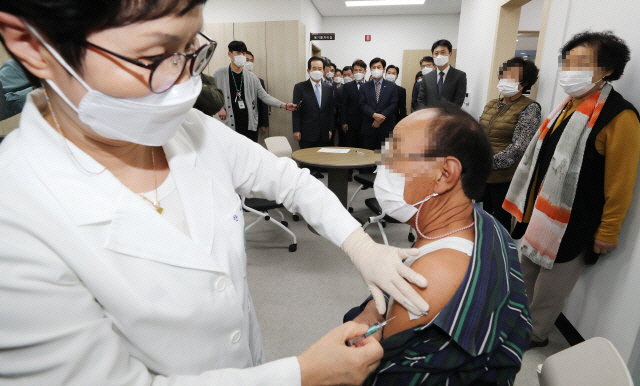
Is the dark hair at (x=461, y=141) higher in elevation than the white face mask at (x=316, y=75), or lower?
lower

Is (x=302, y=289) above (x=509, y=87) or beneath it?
beneath

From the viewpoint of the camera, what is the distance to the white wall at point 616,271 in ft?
5.25

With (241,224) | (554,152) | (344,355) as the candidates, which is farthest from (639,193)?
(241,224)

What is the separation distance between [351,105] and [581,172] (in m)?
3.89

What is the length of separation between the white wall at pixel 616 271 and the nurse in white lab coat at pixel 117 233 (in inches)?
59.5

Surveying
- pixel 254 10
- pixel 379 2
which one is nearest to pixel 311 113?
pixel 254 10

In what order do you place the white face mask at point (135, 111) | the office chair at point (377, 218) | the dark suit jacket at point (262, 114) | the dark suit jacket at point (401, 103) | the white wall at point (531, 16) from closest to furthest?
1. the white face mask at point (135, 111)
2. the office chair at point (377, 218)
3. the dark suit jacket at point (401, 103)
4. the dark suit jacket at point (262, 114)
5. the white wall at point (531, 16)

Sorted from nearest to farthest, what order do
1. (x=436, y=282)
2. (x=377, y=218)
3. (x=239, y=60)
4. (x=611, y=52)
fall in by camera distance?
(x=436, y=282) → (x=611, y=52) → (x=377, y=218) → (x=239, y=60)

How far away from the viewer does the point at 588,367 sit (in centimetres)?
87

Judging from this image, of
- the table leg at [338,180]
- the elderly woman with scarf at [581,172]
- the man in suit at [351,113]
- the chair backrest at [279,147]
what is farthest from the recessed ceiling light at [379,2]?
the elderly woman with scarf at [581,172]

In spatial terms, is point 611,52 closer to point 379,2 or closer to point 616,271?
point 616,271

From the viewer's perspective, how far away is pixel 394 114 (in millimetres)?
4930

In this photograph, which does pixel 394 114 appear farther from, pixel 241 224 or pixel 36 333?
pixel 36 333

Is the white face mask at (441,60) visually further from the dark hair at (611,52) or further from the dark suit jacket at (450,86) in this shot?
the dark hair at (611,52)
